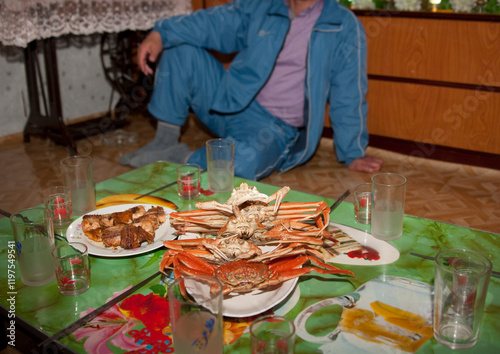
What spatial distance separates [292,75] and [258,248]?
1.75m

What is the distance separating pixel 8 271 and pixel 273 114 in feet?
5.83

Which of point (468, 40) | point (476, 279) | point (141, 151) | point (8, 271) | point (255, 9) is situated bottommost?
point (141, 151)

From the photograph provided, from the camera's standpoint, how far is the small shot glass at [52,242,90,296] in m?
1.11

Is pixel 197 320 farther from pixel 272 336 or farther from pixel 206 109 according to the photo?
pixel 206 109

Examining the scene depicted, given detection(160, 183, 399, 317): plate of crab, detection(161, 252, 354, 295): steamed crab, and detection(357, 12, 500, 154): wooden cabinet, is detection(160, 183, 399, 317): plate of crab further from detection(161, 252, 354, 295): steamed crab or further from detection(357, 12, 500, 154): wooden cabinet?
detection(357, 12, 500, 154): wooden cabinet

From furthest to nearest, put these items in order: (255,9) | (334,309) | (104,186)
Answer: (255,9), (104,186), (334,309)

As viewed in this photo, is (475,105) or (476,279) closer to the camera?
(476,279)

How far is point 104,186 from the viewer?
1709mm

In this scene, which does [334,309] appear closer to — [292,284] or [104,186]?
[292,284]

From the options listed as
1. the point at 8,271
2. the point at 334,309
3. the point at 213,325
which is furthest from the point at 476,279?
the point at 8,271

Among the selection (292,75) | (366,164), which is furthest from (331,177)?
(292,75)

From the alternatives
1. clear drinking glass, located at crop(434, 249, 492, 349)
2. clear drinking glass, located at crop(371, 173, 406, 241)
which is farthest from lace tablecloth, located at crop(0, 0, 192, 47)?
clear drinking glass, located at crop(434, 249, 492, 349)

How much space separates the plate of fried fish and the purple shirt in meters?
1.43

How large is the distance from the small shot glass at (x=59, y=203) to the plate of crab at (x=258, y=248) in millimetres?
335
